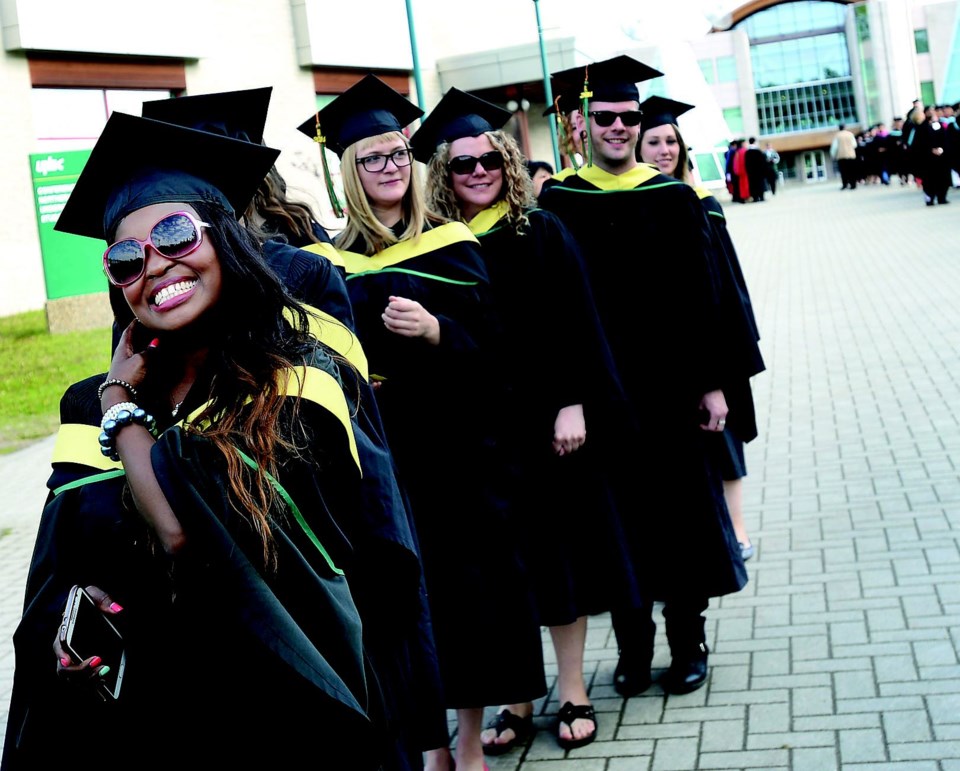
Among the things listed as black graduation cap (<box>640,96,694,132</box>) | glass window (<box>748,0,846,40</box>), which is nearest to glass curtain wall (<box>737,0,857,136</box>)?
glass window (<box>748,0,846,40</box>)

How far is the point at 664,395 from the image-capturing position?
4.79 m

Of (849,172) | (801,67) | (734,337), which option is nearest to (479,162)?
(734,337)

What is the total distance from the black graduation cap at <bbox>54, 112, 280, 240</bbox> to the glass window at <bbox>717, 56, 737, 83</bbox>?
96.6 m

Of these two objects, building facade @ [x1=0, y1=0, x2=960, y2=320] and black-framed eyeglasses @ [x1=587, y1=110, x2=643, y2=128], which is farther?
building facade @ [x1=0, y1=0, x2=960, y2=320]

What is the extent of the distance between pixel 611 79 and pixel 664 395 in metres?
1.30

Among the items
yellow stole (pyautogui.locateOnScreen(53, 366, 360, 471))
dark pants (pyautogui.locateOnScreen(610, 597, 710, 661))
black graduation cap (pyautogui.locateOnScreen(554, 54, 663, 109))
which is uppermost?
black graduation cap (pyautogui.locateOnScreen(554, 54, 663, 109))

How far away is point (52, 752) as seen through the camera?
2.16 m

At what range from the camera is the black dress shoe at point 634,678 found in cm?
484

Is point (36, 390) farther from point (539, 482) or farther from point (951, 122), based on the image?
point (951, 122)

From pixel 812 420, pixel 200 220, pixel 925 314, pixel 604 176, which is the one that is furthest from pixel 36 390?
pixel 200 220

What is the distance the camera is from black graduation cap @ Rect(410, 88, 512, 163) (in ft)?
15.0

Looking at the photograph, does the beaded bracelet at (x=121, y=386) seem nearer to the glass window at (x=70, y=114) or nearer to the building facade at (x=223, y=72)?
the building facade at (x=223, y=72)

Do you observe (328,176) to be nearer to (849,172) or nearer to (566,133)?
(566,133)

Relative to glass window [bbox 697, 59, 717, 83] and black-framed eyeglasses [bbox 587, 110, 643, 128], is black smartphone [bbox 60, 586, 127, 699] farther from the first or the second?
glass window [bbox 697, 59, 717, 83]
